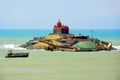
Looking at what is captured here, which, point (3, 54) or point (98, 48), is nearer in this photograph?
point (3, 54)

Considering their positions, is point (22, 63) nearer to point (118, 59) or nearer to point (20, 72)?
point (20, 72)

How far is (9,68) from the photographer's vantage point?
4996 millimetres

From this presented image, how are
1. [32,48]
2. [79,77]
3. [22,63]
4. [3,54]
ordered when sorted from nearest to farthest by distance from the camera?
1. [79,77]
2. [22,63]
3. [3,54]
4. [32,48]

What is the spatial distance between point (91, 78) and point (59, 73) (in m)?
0.36

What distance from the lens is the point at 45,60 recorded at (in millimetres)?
5777

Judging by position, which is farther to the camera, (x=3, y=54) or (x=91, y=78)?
(x=3, y=54)

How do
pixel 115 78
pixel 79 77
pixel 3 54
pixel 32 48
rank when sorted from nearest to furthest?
1. pixel 115 78
2. pixel 79 77
3. pixel 3 54
4. pixel 32 48

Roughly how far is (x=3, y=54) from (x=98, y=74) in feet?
Answer: 4.38

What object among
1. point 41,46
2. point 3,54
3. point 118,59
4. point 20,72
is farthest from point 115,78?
point 41,46

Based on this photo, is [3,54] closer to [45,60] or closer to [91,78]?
[45,60]

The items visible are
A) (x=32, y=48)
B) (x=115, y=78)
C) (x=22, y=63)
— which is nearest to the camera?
(x=115, y=78)

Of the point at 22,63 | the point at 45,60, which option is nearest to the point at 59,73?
the point at 22,63

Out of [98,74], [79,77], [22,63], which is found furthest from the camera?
[22,63]

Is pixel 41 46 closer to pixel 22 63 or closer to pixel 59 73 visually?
pixel 22 63
